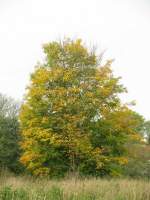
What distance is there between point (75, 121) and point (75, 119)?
112 mm

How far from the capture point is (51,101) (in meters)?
18.5

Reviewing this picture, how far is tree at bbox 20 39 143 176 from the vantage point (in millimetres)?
17891

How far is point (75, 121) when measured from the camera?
1772 centimetres

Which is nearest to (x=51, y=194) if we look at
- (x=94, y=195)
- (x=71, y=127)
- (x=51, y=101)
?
(x=94, y=195)

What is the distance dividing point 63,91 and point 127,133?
441 cm

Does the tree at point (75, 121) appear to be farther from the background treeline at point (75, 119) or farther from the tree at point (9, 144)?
the tree at point (9, 144)

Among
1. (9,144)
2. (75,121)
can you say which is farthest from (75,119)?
(9,144)

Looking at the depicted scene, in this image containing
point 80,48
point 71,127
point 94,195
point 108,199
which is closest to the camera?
point 108,199

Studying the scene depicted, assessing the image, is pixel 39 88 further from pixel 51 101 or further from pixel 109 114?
pixel 109 114

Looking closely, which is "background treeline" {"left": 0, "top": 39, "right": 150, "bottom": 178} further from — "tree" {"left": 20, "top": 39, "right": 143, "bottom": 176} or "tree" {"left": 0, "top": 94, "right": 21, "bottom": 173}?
"tree" {"left": 0, "top": 94, "right": 21, "bottom": 173}

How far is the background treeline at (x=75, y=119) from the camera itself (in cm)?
1789

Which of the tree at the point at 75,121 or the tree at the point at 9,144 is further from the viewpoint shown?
the tree at the point at 9,144

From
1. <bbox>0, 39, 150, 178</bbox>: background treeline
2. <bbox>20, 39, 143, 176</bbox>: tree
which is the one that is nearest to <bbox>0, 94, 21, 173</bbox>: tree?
<bbox>0, 39, 150, 178</bbox>: background treeline

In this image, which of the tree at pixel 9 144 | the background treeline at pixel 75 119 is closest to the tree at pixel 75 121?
the background treeline at pixel 75 119
